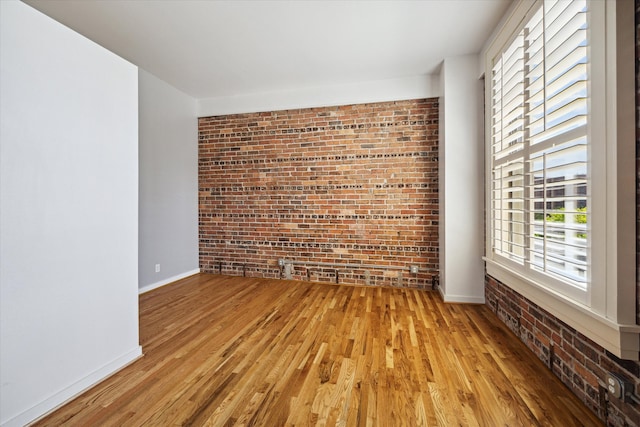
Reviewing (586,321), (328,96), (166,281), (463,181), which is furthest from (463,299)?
(166,281)

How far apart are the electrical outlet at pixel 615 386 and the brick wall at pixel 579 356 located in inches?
1.2

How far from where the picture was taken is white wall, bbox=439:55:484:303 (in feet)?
10.7

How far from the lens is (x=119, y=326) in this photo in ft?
6.61

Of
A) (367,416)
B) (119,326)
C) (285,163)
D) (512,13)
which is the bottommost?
(367,416)

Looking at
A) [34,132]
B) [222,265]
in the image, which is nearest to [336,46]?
[34,132]

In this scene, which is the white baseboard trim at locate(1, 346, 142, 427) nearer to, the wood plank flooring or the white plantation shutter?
the wood plank flooring

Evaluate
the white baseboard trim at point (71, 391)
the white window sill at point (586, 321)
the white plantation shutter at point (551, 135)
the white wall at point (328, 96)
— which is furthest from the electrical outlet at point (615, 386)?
the white wall at point (328, 96)

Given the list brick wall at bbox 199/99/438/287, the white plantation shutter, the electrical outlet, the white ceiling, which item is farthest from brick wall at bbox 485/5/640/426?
the white ceiling

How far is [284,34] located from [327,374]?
315cm

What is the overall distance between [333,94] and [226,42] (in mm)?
1635

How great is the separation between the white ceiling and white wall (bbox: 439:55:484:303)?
0.35 m

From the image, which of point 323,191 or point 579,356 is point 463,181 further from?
point 579,356

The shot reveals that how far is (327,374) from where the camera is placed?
6.21 ft

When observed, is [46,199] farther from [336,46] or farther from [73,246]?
[336,46]
